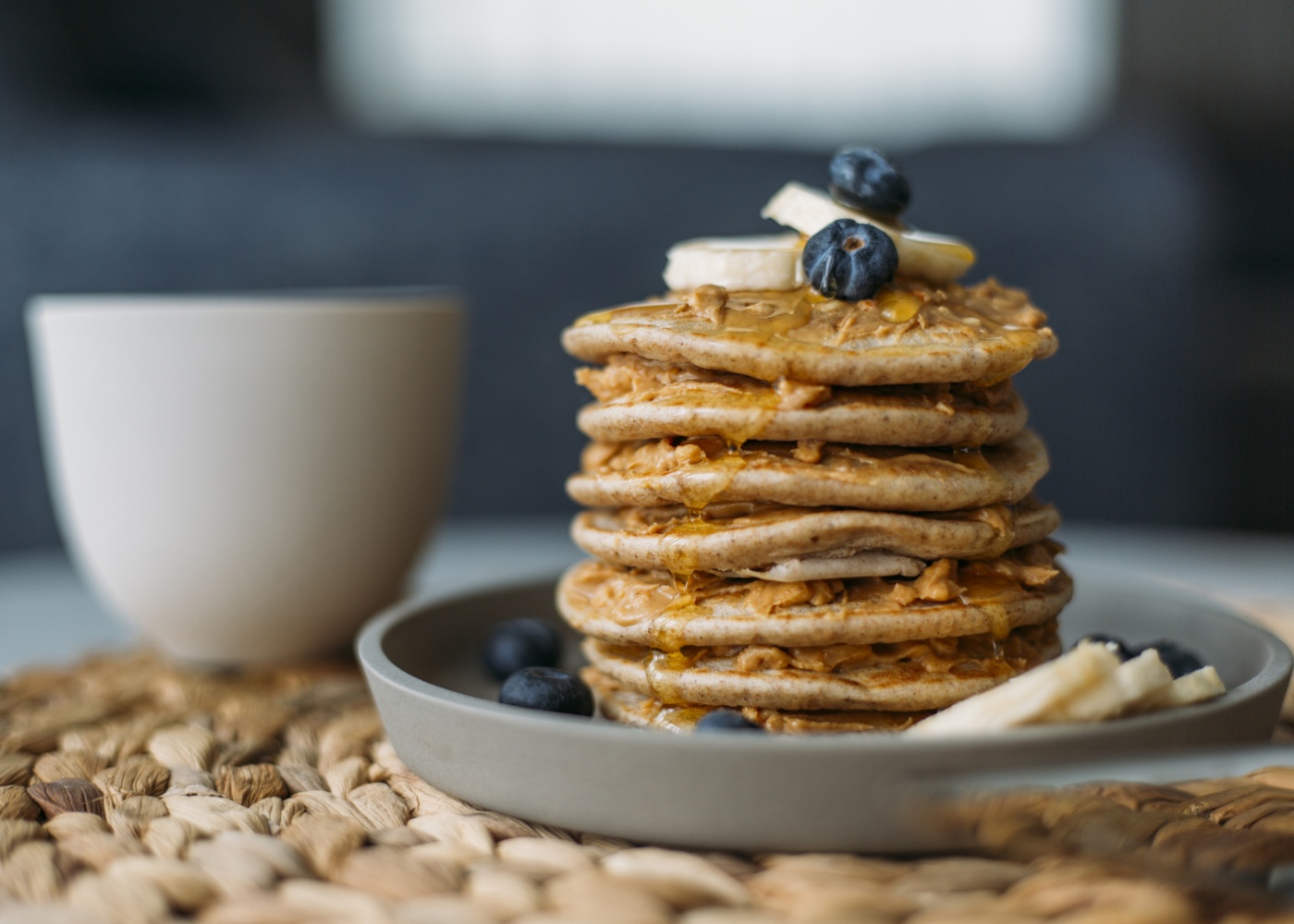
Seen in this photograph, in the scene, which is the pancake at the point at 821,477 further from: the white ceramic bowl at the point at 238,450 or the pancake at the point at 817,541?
the white ceramic bowl at the point at 238,450

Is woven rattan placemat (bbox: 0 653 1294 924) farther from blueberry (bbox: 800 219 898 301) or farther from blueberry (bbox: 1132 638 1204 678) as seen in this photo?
blueberry (bbox: 800 219 898 301)

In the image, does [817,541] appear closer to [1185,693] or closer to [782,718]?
[782,718]

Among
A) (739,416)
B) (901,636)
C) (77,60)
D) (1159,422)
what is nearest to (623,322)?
(739,416)

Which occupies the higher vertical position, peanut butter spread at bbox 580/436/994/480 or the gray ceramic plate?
peanut butter spread at bbox 580/436/994/480

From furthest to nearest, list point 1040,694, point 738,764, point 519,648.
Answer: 1. point 519,648
2. point 1040,694
3. point 738,764

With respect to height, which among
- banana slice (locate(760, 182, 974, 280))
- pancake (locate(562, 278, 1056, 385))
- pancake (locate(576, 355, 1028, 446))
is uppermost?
banana slice (locate(760, 182, 974, 280))

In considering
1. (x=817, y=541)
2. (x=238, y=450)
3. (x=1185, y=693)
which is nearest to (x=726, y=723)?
(x=817, y=541)

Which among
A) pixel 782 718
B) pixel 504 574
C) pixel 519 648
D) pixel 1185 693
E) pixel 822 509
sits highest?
pixel 822 509

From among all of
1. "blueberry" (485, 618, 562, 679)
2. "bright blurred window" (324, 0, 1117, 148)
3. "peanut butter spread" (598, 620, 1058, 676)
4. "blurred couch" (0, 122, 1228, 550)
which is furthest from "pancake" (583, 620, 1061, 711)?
"bright blurred window" (324, 0, 1117, 148)
